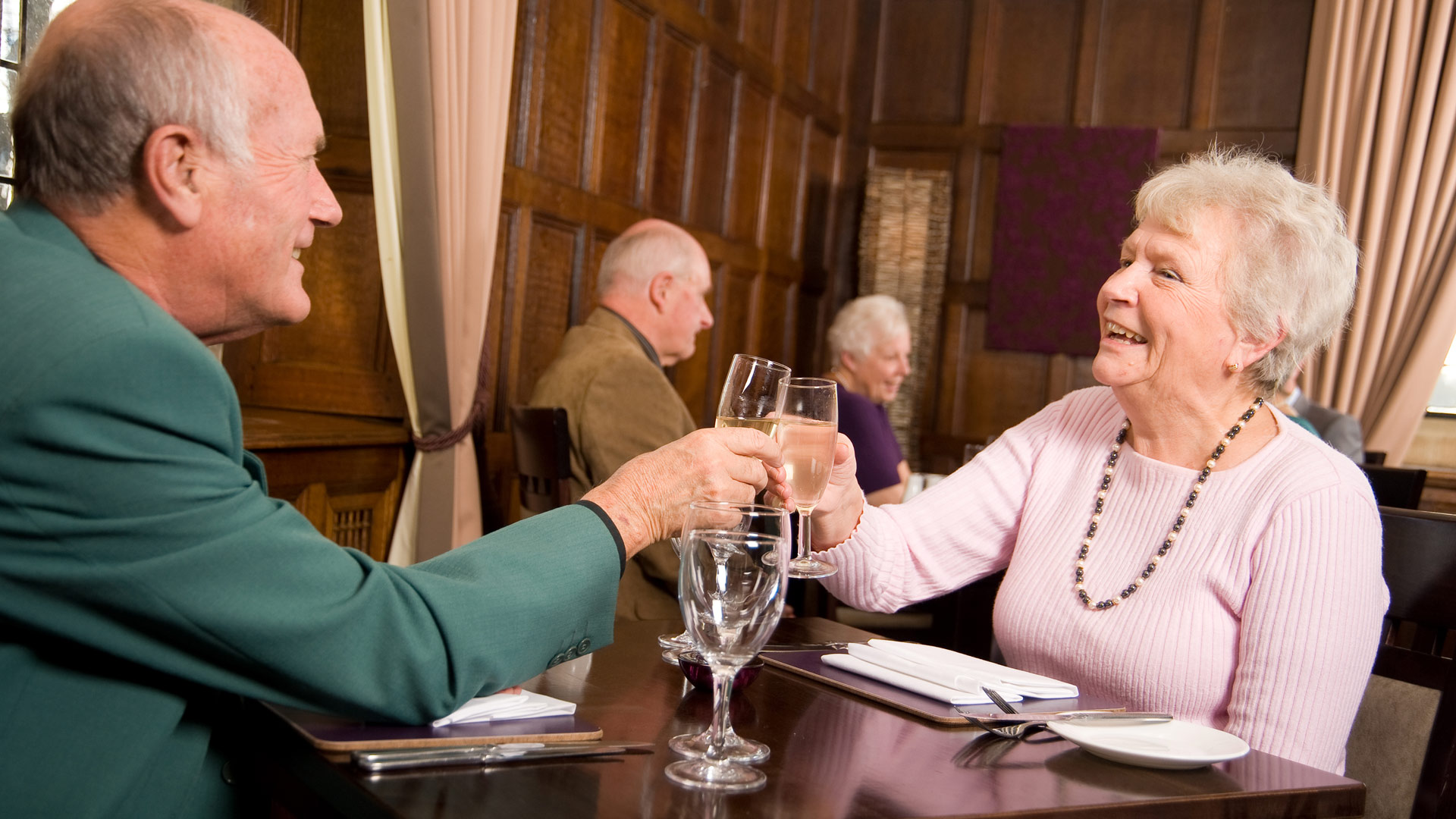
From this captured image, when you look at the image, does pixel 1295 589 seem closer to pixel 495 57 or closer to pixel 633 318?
pixel 633 318

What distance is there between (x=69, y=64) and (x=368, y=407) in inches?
99.5

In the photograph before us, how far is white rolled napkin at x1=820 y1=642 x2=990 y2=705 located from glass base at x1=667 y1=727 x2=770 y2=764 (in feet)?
0.92

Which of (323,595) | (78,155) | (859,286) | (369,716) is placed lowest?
(369,716)

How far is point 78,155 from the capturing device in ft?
3.45

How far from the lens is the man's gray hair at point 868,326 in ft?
15.9

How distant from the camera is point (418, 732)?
1013 millimetres

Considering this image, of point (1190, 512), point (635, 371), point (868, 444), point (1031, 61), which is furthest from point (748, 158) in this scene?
point (1190, 512)

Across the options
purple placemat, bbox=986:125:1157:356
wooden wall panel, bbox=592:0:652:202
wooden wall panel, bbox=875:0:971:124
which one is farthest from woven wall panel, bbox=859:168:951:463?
wooden wall panel, bbox=592:0:652:202

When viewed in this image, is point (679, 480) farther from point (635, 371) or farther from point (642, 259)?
point (642, 259)

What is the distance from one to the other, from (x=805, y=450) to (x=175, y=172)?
0.78m

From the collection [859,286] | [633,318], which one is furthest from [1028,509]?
[859,286]

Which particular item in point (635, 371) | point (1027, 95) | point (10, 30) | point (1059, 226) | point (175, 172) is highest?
point (1027, 95)

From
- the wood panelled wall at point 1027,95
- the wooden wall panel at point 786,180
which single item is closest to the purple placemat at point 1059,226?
the wood panelled wall at point 1027,95

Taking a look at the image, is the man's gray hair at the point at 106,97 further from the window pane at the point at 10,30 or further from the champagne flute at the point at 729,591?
the window pane at the point at 10,30
